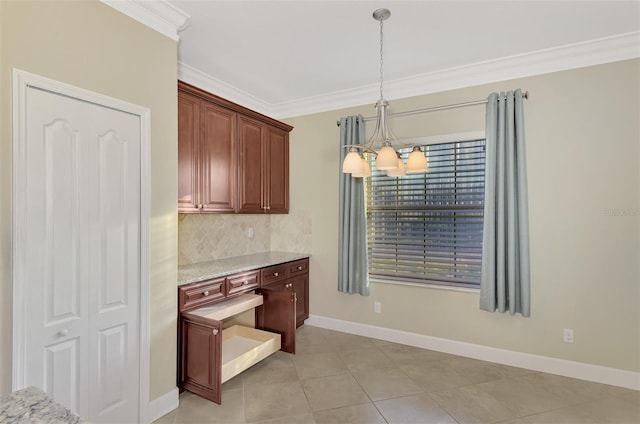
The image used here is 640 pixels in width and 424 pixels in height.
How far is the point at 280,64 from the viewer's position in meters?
3.13

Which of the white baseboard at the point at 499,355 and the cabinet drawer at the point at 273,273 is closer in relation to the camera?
the white baseboard at the point at 499,355

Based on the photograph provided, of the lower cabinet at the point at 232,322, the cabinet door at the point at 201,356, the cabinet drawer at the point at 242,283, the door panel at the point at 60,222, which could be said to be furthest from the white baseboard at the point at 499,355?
the door panel at the point at 60,222

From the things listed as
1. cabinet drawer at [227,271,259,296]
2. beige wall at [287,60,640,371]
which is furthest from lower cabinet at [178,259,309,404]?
beige wall at [287,60,640,371]

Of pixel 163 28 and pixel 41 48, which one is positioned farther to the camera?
pixel 163 28

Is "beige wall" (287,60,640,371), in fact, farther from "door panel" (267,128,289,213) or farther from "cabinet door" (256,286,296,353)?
"door panel" (267,128,289,213)

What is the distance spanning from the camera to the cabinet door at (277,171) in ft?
12.7

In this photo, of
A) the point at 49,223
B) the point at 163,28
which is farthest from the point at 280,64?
the point at 49,223

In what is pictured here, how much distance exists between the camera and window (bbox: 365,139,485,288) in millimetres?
3250

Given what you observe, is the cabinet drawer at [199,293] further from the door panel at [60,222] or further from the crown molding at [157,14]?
the crown molding at [157,14]

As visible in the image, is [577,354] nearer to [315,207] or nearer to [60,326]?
[315,207]

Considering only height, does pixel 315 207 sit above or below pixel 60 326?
above

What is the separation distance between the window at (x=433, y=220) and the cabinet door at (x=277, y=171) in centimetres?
109

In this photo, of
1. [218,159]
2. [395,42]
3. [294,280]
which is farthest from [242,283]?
[395,42]

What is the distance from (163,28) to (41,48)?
0.82 meters
